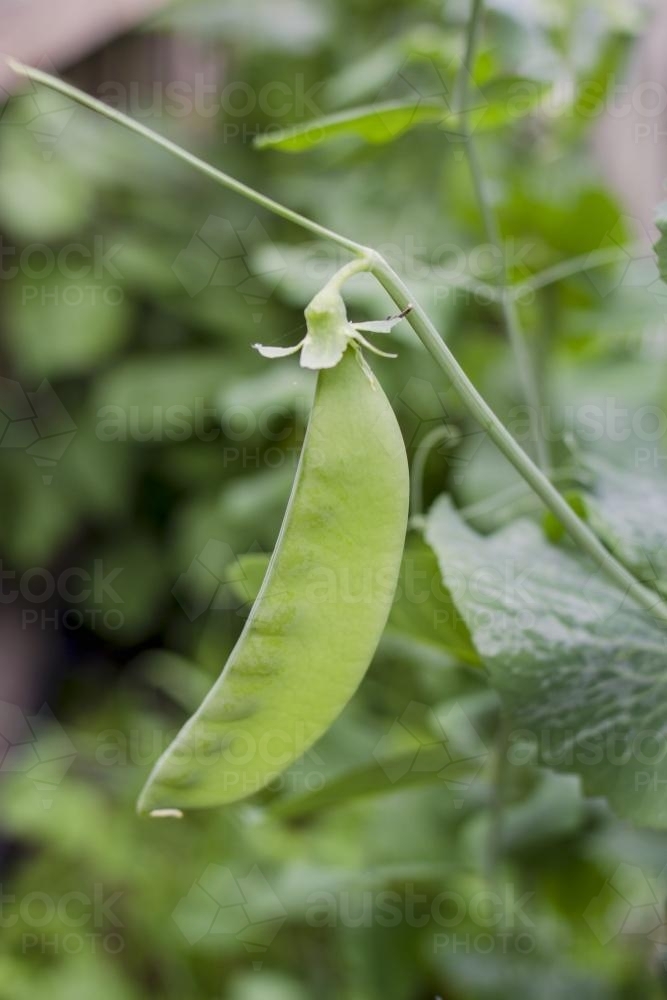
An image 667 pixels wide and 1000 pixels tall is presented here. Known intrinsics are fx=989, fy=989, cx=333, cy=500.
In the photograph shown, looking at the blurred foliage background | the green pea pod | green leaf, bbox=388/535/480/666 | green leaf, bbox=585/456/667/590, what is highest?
the green pea pod

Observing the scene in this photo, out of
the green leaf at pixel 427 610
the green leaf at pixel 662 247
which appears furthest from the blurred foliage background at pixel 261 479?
the green leaf at pixel 662 247

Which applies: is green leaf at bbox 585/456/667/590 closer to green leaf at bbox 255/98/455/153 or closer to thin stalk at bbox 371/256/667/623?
thin stalk at bbox 371/256/667/623

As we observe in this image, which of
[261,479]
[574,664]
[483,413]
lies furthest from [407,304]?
[261,479]

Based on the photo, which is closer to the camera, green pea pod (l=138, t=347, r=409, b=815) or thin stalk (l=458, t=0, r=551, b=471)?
green pea pod (l=138, t=347, r=409, b=815)

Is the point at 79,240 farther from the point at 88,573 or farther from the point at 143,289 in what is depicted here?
the point at 88,573

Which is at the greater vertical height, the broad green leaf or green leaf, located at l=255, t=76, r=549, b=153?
green leaf, located at l=255, t=76, r=549, b=153

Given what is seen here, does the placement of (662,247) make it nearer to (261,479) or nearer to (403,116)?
(403,116)

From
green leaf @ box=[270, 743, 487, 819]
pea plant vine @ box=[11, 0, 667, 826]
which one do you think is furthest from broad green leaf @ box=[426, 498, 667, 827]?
green leaf @ box=[270, 743, 487, 819]
